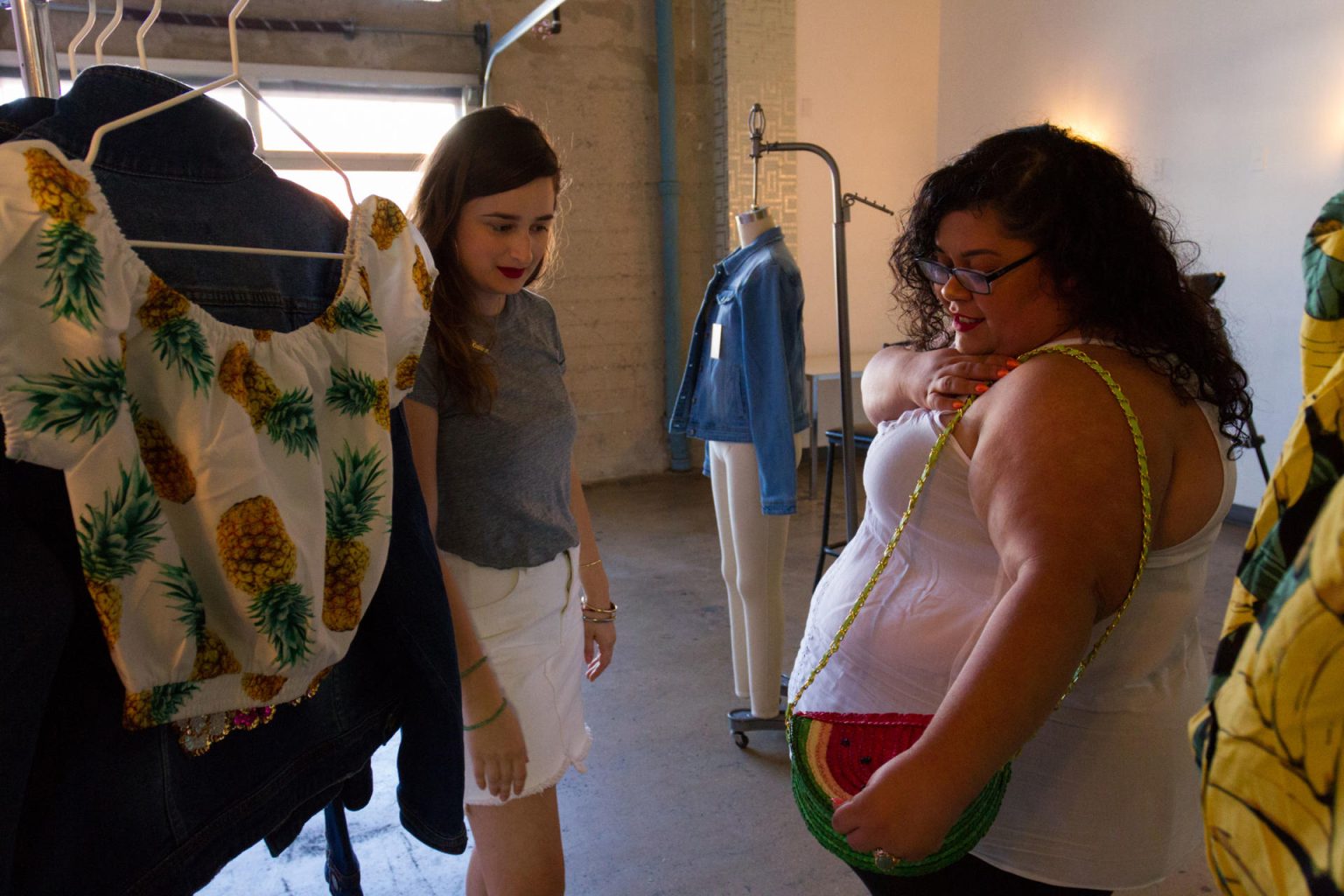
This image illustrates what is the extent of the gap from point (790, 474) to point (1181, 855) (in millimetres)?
1526

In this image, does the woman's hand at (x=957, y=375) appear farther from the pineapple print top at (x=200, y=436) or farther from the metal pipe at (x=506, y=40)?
the metal pipe at (x=506, y=40)

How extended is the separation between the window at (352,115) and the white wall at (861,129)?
2.32 m

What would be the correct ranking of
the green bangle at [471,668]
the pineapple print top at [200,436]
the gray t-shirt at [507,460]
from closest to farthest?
the pineapple print top at [200,436], the green bangle at [471,668], the gray t-shirt at [507,460]

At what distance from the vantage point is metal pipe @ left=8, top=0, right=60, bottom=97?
1.10m

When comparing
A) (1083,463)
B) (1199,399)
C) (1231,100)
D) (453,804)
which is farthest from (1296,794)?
(1231,100)

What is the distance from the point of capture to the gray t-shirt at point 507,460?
4.50 ft

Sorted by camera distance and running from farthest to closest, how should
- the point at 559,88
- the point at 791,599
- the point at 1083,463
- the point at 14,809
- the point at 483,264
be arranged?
1. the point at 559,88
2. the point at 791,599
3. the point at 483,264
4. the point at 1083,463
5. the point at 14,809

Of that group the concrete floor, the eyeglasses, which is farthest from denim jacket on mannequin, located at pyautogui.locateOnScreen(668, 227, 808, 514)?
the eyeglasses

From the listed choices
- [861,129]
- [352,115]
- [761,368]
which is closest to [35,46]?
[761,368]

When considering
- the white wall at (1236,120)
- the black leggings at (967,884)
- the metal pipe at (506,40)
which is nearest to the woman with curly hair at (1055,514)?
the black leggings at (967,884)

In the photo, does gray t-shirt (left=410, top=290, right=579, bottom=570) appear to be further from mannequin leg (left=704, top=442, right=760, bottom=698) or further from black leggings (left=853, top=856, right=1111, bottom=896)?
mannequin leg (left=704, top=442, right=760, bottom=698)

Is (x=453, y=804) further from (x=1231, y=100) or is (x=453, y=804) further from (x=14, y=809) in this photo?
(x=1231, y=100)

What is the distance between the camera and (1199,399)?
103 centimetres

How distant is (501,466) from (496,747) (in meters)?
0.42
